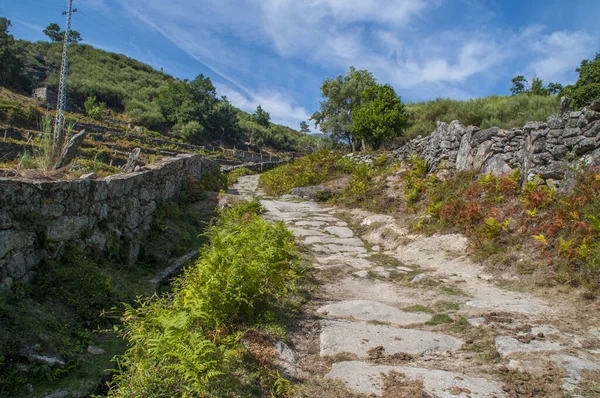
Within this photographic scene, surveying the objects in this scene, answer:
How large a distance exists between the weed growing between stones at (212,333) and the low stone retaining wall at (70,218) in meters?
1.30

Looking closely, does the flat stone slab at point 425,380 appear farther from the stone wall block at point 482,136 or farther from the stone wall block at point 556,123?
the stone wall block at point 482,136

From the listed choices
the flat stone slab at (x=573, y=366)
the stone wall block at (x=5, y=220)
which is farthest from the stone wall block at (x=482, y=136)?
the stone wall block at (x=5, y=220)

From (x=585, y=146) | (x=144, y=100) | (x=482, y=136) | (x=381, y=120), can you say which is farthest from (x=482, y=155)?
(x=144, y=100)

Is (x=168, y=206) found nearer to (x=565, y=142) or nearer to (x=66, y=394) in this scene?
(x=66, y=394)

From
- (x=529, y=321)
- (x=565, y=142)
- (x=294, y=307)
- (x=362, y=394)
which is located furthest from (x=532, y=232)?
(x=362, y=394)

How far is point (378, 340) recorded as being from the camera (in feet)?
A: 10.4

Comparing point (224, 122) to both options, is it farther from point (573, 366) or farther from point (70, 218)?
point (573, 366)

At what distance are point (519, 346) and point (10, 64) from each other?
2083 inches

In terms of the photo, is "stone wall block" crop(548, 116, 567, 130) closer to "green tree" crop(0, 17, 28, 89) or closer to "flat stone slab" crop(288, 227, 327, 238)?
"flat stone slab" crop(288, 227, 327, 238)

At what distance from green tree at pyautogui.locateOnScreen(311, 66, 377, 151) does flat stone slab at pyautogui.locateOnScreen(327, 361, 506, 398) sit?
77.6 feet

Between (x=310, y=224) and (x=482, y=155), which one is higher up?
(x=482, y=155)

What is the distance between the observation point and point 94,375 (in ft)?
9.05

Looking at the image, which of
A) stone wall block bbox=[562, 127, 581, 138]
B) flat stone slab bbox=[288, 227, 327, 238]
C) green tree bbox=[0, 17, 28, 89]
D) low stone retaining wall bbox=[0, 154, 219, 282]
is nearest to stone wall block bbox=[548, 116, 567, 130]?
stone wall block bbox=[562, 127, 581, 138]

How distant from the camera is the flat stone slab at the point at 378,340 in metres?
2.98
